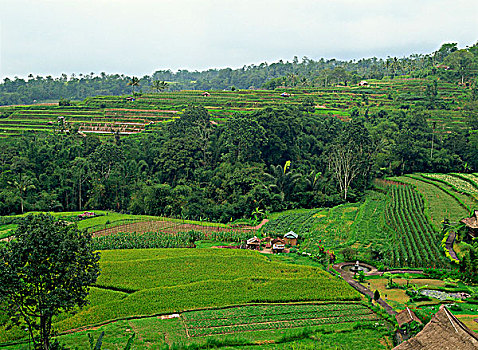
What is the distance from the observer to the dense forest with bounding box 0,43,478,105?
3199 inches

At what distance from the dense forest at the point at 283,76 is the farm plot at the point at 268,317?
6771 centimetres

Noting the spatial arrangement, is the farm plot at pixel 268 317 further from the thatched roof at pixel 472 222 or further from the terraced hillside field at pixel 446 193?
the terraced hillside field at pixel 446 193

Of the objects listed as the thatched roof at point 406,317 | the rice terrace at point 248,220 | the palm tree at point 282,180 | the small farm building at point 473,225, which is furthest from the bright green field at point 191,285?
the palm tree at point 282,180

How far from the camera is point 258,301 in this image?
21.7 meters

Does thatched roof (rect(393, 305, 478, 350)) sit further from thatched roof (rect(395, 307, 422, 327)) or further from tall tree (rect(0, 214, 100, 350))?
tall tree (rect(0, 214, 100, 350))

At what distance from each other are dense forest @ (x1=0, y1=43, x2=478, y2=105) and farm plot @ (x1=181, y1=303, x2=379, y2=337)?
67715mm

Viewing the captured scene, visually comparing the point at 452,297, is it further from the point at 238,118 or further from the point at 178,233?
the point at 238,118

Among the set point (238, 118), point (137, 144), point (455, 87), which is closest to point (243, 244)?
point (238, 118)

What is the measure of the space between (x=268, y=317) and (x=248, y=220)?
68.7ft

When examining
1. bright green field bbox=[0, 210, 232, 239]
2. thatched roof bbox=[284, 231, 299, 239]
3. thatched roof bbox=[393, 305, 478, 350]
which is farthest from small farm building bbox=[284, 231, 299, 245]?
thatched roof bbox=[393, 305, 478, 350]

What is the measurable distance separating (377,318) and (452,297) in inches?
189

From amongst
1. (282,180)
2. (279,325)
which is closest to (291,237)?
(279,325)

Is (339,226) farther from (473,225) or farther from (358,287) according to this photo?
(358,287)

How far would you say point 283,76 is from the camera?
123 m
